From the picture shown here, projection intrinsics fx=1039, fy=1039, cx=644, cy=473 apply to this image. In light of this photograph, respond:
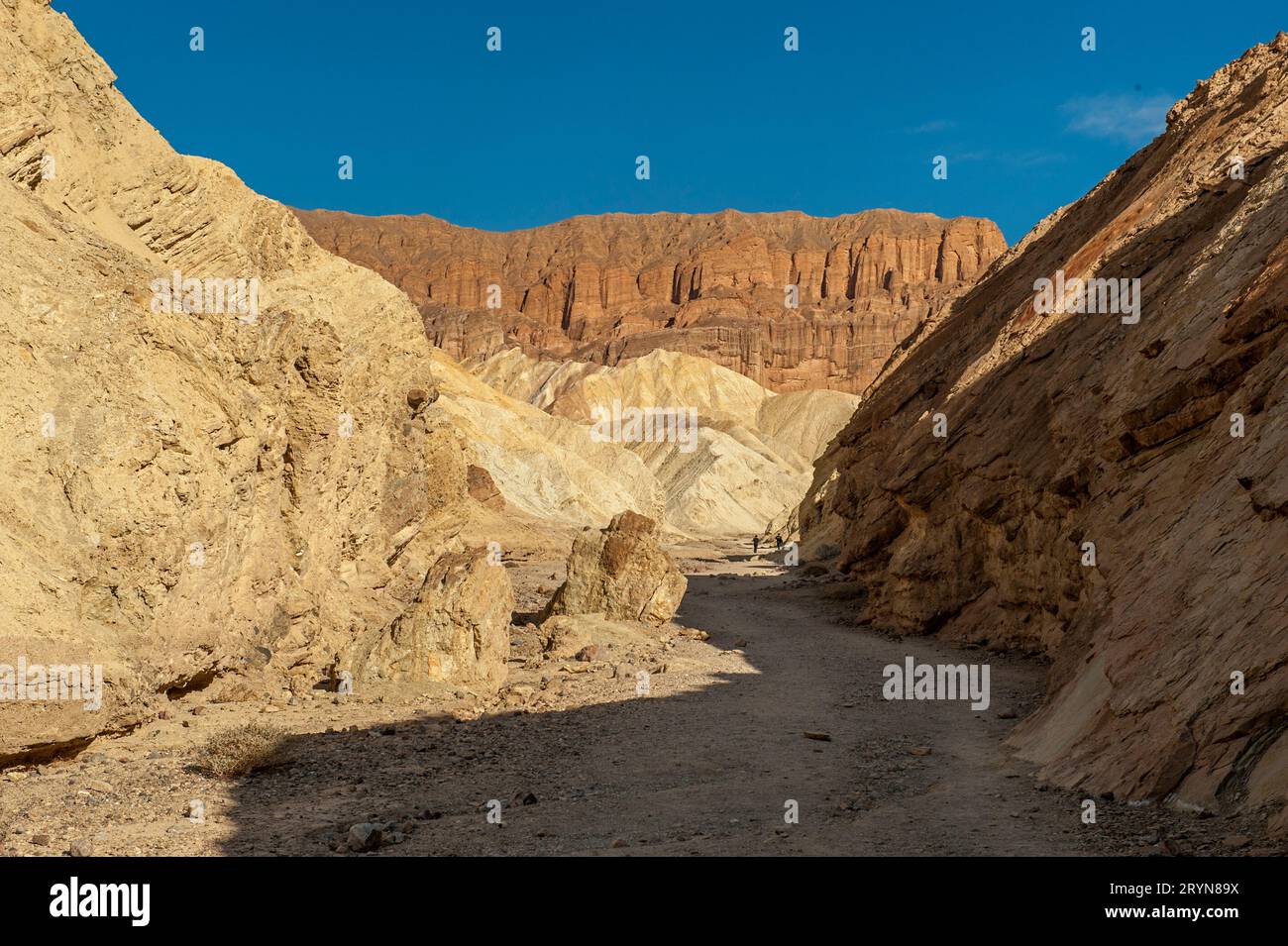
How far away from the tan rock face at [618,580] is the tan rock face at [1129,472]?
501 cm

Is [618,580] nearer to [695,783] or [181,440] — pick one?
[181,440]

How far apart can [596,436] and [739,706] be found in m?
56.0

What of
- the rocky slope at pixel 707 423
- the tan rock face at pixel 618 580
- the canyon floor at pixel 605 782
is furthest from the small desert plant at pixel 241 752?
the rocky slope at pixel 707 423

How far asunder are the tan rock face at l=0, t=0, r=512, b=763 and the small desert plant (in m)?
1.14

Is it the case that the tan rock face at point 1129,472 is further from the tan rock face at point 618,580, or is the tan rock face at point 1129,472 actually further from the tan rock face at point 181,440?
the tan rock face at point 181,440

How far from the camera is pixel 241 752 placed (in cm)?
981

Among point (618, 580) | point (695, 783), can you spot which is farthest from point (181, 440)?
point (618, 580)

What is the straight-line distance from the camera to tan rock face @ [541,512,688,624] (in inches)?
830

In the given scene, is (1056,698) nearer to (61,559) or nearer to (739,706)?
(739,706)

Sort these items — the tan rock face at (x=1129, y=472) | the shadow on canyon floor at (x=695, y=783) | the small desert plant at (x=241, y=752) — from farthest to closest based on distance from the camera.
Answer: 1. the small desert plant at (x=241, y=752)
2. the tan rock face at (x=1129, y=472)
3. the shadow on canyon floor at (x=695, y=783)

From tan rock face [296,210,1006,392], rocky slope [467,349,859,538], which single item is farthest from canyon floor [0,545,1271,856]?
tan rock face [296,210,1006,392]

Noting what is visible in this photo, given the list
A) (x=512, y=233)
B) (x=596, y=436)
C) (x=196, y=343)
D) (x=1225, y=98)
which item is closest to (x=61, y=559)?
(x=196, y=343)

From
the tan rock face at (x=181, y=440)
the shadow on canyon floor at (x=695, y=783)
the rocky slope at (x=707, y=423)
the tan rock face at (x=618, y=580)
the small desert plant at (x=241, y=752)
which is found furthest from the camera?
the rocky slope at (x=707, y=423)

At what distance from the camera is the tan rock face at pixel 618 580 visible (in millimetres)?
21094
